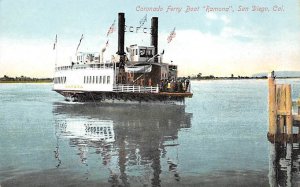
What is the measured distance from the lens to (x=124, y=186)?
8.35m

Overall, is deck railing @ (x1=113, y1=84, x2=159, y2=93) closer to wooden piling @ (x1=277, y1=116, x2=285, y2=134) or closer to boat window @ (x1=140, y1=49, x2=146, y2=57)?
boat window @ (x1=140, y1=49, x2=146, y2=57)

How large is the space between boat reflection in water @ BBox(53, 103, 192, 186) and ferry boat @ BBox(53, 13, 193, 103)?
7.99m

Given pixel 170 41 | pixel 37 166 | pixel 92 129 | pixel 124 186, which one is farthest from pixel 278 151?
pixel 170 41

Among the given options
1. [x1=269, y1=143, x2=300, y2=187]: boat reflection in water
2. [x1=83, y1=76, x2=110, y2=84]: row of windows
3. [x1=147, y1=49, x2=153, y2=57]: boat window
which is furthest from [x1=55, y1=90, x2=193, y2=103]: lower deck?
[x1=269, y1=143, x2=300, y2=187]: boat reflection in water

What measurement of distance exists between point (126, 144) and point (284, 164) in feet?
16.1

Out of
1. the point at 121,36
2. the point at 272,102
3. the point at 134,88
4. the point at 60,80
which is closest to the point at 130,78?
the point at 134,88

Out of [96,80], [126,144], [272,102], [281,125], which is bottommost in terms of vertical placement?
[126,144]

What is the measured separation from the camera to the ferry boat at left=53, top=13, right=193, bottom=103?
30000 mm

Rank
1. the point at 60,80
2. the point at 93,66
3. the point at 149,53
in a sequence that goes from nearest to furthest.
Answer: the point at 149,53, the point at 93,66, the point at 60,80

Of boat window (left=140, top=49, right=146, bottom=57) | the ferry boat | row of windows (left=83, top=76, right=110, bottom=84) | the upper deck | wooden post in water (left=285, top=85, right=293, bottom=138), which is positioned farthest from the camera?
boat window (left=140, top=49, right=146, bottom=57)

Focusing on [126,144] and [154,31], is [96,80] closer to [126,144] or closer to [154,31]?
[154,31]

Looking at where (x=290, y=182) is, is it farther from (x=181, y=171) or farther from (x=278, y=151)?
(x=278, y=151)

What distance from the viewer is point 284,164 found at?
10539mm

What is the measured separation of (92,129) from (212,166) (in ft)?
25.6
